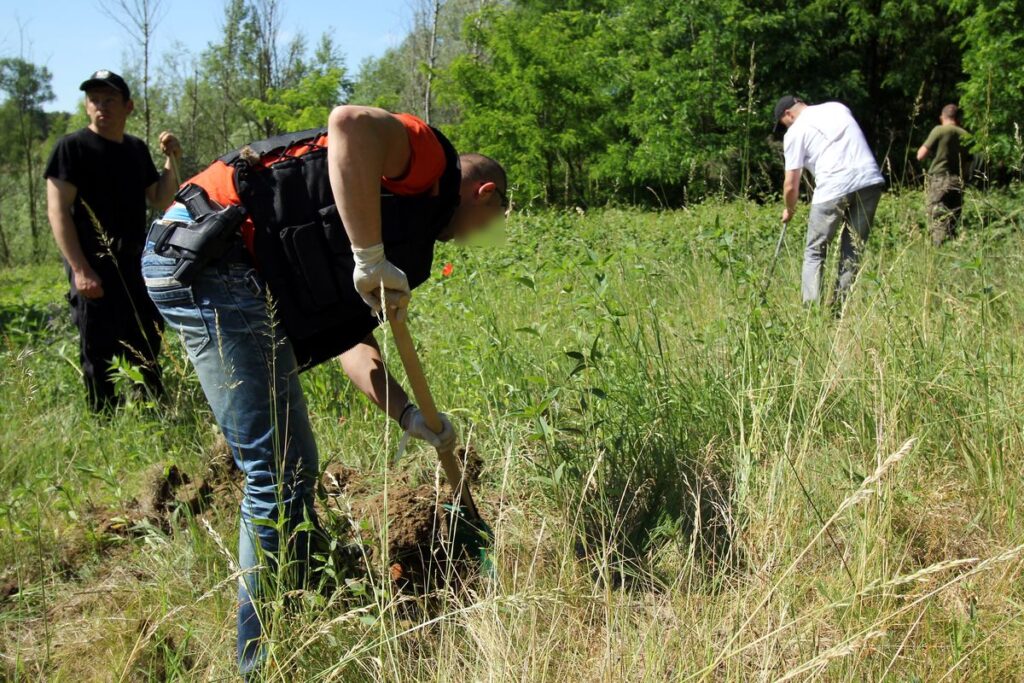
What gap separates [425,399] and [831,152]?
4.56 metres

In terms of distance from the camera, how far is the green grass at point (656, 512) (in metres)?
1.86

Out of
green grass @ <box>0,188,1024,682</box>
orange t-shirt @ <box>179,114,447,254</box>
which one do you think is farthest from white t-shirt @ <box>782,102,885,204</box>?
orange t-shirt @ <box>179,114,447,254</box>

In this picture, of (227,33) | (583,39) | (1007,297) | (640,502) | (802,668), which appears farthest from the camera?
(227,33)

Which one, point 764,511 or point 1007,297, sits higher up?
point 1007,297

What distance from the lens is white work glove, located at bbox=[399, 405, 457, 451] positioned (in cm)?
237

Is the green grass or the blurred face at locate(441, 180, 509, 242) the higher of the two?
the blurred face at locate(441, 180, 509, 242)

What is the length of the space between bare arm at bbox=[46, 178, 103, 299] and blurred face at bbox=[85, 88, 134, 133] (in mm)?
385

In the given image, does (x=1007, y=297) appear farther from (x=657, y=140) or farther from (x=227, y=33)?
(x=227, y=33)

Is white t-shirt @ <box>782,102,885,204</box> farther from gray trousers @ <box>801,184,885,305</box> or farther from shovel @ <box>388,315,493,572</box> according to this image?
shovel @ <box>388,315,493,572</box>

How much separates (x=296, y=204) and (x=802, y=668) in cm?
161

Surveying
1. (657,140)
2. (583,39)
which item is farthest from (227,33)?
(657,140)

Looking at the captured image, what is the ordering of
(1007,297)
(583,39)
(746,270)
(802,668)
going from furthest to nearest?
(583,39) → (746,270) → (1007,297) → (802,668)

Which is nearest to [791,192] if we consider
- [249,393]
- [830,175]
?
[830,175]

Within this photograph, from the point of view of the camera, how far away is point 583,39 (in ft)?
64.4
